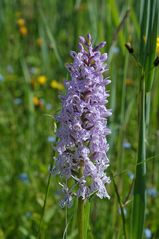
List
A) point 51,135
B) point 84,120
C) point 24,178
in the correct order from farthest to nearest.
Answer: point 51,135 → point 24,178 → point 84,120

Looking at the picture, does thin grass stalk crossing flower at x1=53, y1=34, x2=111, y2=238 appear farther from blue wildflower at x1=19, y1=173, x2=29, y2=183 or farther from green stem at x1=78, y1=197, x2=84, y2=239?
blue wildflower at x1=19, y1=173, x2=29, y2=183

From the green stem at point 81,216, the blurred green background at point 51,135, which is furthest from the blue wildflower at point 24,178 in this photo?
the green stem at point 81,216

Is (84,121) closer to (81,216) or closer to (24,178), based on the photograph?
(81,216)

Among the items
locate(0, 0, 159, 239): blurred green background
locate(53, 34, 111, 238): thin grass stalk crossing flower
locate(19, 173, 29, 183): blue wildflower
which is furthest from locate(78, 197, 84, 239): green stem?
locate(19, 173, 29, 183): blue wildflower

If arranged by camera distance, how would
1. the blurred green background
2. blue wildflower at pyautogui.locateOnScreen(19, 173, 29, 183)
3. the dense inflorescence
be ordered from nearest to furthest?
1. the dense inflorescence
2. the blurred green background
3. blue wildflower at pyautogui.locateOnScreen(19, 173, 29, 183)

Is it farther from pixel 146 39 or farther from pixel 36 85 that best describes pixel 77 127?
pixel 36 85

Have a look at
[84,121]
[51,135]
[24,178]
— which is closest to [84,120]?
[84,121]

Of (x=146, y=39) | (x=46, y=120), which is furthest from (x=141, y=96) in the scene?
(x=46, y=120)

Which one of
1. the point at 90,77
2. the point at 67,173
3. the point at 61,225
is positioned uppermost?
the point at 90,77
